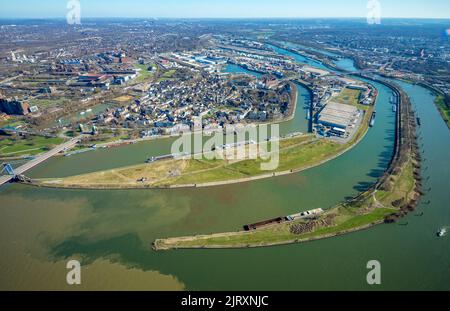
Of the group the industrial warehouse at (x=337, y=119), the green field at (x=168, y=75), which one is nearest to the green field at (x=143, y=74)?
the green field at (x=168, y=75)

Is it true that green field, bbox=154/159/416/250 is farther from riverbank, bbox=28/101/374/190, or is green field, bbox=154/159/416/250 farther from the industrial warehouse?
the industrial warehouse

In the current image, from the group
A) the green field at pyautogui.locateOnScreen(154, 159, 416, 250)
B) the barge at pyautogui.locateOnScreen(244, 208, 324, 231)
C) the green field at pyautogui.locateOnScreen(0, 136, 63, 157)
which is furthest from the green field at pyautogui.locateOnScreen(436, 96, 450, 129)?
the green field at pyautogui.locateOnScreen(0, 136, 63, 157)

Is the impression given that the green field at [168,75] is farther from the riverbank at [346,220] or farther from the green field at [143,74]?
the riverbank at [346,220]

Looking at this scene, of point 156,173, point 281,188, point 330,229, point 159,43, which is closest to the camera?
point 330,229
